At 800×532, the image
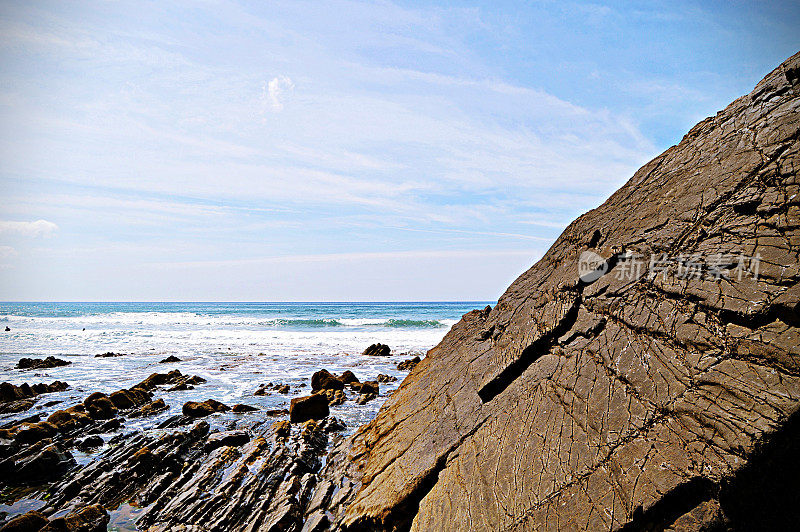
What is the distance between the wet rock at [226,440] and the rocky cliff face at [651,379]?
138 inches

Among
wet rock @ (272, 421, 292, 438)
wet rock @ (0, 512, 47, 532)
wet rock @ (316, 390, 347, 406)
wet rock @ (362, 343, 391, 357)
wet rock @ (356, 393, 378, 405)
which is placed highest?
wet rock @ (0, 512, 47, 532)

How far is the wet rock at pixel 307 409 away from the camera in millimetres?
10750

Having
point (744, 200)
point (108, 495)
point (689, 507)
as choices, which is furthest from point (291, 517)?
point (744, 200)

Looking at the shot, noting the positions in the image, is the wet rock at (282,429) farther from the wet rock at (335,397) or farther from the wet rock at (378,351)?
the wet rock at (378,351)

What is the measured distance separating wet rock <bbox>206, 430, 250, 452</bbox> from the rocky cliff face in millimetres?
3511

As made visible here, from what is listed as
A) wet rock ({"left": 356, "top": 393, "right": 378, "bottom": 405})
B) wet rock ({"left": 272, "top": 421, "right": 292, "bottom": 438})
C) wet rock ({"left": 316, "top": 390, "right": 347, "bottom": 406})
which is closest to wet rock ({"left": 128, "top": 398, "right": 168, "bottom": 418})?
wet rock ({"left": 272, "top": 421, "right": 292, "bottom": 438})

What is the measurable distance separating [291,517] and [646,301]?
17.7 feet

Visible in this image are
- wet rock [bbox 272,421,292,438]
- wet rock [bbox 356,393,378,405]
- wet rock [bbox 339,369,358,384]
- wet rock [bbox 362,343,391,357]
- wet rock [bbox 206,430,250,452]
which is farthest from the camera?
wet rock [bbox 362,343,391,357]

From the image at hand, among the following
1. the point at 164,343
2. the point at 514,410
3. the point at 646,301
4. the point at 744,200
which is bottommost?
the point at 164,343

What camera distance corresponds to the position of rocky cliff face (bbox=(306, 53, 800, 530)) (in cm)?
319

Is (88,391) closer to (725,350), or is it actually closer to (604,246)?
(604,246)

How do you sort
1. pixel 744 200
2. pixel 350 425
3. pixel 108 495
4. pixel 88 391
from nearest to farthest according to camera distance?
pixel 744 200, pixel 108 495, pixel 350 425, pixel 88 391

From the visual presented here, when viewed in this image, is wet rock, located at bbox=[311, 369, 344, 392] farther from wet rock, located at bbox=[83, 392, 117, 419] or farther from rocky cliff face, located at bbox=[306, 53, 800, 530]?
rocky cliff face, located at bbox=[306, 53, 800, 530]

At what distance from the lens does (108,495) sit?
6.93 metres
